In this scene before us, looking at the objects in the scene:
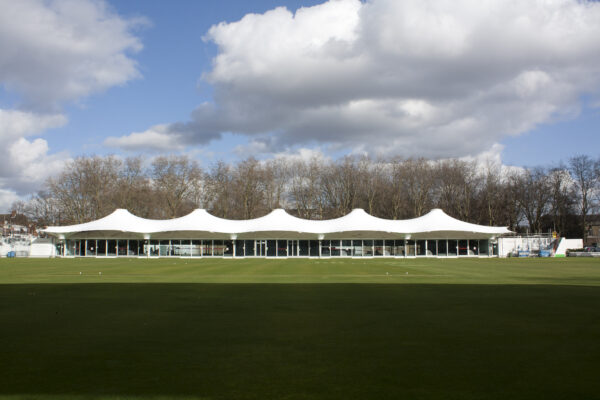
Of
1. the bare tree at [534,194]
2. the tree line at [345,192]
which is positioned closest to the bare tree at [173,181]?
the tree line at [345,192]

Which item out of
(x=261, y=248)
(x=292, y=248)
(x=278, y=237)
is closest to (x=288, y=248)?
(x=292, y=248)

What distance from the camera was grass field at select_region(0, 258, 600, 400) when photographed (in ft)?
18.9

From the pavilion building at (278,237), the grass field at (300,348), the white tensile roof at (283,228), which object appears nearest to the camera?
the grass field at (300,348)

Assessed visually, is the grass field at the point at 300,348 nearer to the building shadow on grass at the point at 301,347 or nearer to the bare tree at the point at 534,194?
the building shadow on grass at the point at 301,347

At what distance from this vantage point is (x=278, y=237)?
5741cm

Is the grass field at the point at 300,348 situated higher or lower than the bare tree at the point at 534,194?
lower

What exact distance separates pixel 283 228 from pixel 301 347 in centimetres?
5030

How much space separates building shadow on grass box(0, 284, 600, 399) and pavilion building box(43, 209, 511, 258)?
43014mm

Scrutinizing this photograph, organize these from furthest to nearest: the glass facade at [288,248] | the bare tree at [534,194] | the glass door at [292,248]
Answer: the bare tree at [534,194]
the glass door at [292,248]
the glass facade at [288,248]

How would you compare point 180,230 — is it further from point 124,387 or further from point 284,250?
point 124,387

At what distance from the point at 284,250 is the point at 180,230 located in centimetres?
1269

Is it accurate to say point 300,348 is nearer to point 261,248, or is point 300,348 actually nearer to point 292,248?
point 292,248

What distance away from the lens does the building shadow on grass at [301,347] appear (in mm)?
5797

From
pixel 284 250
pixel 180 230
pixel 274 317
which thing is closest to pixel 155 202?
pixel 180 230
